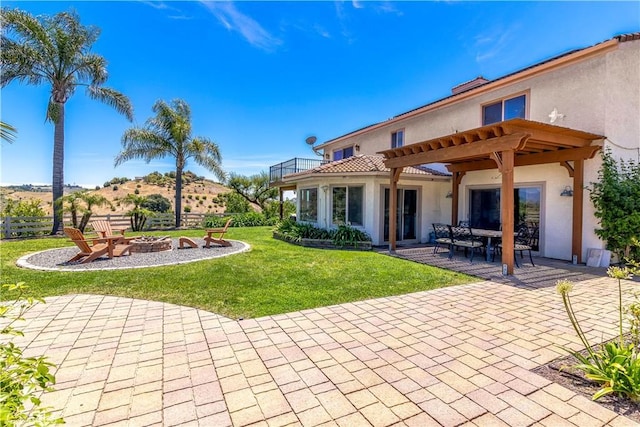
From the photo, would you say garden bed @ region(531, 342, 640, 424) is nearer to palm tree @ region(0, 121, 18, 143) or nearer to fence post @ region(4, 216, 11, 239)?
palm tree @ region(0, 121, 18, 143)

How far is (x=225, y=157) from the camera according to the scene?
2383cm

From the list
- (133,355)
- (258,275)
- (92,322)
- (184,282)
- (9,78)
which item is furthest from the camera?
(9,78)

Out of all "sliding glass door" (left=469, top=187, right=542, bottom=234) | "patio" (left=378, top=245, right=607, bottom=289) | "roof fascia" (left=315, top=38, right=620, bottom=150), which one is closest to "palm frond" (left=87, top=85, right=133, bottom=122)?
"roof fascia" (left=315, top=38, right=620, bottom=150)

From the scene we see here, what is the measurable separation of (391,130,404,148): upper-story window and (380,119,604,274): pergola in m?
5.01

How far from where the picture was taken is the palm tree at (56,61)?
14.7 meters

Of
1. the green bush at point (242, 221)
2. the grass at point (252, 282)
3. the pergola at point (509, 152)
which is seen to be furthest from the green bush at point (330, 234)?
the green bush at point (242, 221)

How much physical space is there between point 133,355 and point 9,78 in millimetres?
18888

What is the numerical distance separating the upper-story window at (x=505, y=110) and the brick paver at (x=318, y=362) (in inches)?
312

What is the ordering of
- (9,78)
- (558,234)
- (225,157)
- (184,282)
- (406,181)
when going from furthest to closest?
(225,157)
(9,78)
(406,181)
(558,234)
(184,282)

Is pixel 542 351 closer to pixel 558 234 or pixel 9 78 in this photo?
pixel 558 234

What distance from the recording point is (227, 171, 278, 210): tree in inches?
1202

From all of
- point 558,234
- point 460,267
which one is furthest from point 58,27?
point 558,234

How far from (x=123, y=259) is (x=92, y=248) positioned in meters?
1.11

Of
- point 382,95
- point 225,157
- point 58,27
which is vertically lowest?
point 225,157
